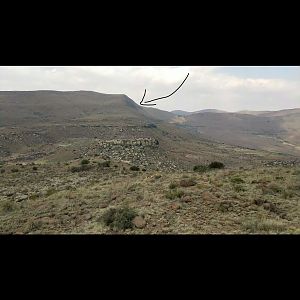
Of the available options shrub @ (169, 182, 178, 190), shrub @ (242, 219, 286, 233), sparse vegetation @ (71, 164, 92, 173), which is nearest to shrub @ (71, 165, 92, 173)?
sparse vegetation @ (71, 164, 92, 173)

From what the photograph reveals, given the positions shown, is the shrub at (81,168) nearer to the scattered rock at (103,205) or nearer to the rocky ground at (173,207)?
the rocky ground at (173,207)

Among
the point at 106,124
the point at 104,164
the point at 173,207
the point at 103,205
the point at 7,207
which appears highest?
the point at 173,207

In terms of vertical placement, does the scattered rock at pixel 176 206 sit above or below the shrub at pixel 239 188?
below

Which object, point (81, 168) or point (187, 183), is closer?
point (187, 183)

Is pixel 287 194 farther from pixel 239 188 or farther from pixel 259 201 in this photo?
pixel 239 188

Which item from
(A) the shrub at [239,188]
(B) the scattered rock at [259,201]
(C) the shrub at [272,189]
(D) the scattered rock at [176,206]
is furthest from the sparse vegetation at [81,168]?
(B) the scattered rock at [259,201]

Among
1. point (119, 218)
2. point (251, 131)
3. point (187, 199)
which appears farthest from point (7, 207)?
point (251, 131)

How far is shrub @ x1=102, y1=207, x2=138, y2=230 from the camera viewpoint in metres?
10.8

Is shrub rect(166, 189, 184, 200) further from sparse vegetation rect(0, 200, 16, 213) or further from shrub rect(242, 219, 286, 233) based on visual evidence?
sparse vegetation rect(0, 200, 16, 213)

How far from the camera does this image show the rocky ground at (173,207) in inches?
424

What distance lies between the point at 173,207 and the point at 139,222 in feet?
5.47

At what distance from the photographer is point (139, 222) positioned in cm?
1109
